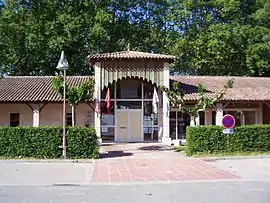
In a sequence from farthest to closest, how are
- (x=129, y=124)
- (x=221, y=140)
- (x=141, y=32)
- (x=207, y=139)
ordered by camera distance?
(x=141, y=32) → (x=129, y=124) → (x=221, y=140) → (x=207, y=139)

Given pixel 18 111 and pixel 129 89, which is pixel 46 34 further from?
pixel 129 89

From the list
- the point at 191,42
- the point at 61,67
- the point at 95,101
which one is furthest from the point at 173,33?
the point at 61,67

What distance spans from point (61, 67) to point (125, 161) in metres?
5.06

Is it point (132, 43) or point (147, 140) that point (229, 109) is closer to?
point (147, 140)

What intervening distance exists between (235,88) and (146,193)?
868 inches

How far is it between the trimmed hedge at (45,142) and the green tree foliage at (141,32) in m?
18.5

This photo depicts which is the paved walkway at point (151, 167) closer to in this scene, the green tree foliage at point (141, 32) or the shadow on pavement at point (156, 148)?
the shadow on pavement at point (156, 148)

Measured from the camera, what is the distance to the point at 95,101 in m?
25.9

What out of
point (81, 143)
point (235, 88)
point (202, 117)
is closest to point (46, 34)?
point (202, 117)

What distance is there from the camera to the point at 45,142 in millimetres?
17844

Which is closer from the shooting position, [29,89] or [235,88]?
[29,89]

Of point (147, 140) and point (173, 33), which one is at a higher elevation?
point (173, 33)

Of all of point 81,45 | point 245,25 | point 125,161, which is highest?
point 245,25

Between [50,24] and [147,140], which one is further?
[50,24]
